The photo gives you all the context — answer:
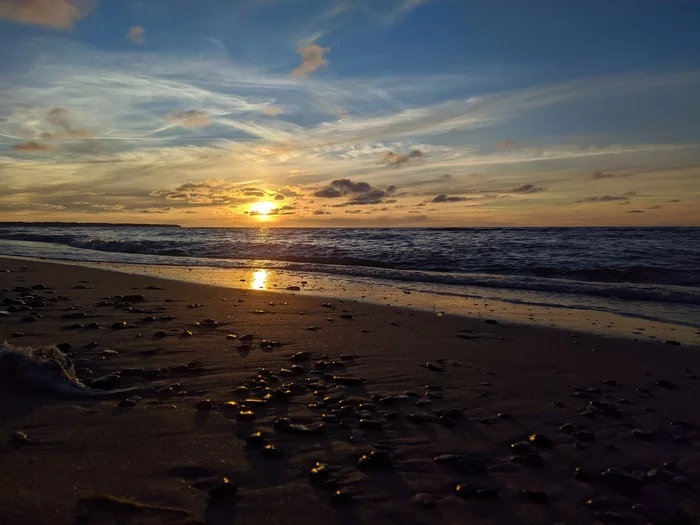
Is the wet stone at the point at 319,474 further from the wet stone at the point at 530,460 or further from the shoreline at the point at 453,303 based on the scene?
the shoreline at the point at 453,303

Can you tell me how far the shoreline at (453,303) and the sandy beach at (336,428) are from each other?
156 centimetres

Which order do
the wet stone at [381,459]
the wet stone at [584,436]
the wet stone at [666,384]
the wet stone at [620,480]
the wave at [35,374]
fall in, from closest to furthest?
the wet stone at [620,480], the wet stone at [381,459], the wet stone at [584,436], the wave at [35,374], the wet stone at [666,384]

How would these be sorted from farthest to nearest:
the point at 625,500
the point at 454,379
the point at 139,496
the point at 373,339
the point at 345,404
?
1. the point at 373,339
2. the point at 454,379
3. the point at 345,404
4. the point at 625,500
5. the point at 139,496

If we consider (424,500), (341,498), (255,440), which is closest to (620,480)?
(424,500)

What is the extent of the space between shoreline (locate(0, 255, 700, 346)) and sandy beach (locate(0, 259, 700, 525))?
1.56 metres

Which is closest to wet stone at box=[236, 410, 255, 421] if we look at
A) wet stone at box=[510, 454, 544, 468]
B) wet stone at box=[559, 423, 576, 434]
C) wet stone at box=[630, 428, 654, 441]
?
wet stone at box=[510, 454, 544, 468]

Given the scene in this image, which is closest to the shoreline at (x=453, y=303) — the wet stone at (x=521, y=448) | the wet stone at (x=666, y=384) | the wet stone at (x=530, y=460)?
the wet stone at (x=666, y=384)

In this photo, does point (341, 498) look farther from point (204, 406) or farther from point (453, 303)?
point (453, 303)

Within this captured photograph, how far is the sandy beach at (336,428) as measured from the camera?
3029 millimetres

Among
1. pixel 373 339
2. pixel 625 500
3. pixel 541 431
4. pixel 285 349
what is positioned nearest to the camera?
pixel 625 500

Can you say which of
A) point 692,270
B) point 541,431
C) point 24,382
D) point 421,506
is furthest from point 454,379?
point 692,270

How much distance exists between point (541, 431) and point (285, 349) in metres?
3.55

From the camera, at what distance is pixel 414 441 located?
3973 mm

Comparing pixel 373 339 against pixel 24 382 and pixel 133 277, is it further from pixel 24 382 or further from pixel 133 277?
pixel 133 277
